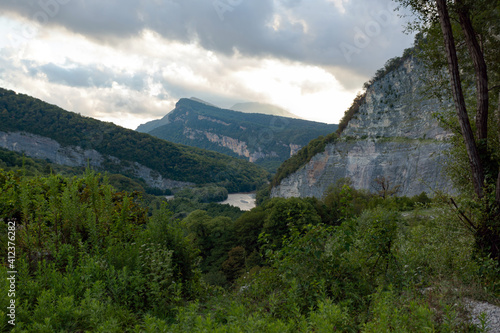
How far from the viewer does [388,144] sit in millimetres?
58938

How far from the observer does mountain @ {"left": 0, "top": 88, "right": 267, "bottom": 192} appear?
10969cm

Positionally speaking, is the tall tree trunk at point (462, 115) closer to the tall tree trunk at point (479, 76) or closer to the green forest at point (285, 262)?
the green forest at point (285, 262)

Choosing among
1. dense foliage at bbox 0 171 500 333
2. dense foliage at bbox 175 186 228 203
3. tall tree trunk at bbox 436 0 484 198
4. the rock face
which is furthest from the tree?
dense foliage at bbox 175 186 228 203

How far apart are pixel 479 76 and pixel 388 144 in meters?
57.5

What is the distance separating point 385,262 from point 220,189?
111698 mm

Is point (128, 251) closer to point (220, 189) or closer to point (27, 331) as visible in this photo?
point (27, 331)

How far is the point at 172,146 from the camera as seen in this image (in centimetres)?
14988

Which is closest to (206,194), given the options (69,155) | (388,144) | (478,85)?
(69,155)

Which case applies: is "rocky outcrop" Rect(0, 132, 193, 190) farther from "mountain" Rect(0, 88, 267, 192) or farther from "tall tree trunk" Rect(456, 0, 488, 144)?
"tall tree trunk" Rect(456, 0, 488, 144)

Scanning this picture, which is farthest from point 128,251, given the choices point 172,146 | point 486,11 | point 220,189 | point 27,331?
point 172,146

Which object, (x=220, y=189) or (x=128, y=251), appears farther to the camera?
(x=220, y=189)

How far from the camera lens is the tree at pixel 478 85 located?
5.77 meters

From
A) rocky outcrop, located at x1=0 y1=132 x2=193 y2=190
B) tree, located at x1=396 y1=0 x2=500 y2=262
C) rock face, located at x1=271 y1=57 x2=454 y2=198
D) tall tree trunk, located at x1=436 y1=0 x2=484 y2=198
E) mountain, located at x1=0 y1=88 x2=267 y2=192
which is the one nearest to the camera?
tree, located at x1=396 y1=0 x2=500 y2=262

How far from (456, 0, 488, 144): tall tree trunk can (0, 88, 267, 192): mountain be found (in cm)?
11737
